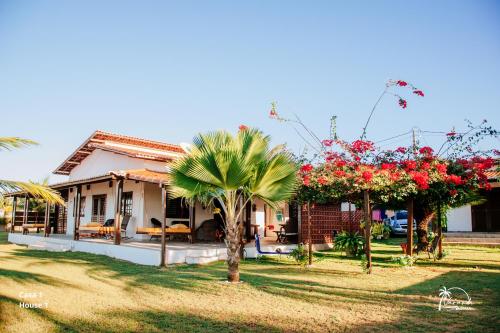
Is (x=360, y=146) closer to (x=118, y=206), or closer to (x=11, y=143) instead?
(x=118, y=206)

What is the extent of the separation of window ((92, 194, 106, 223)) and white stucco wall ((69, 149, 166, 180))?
127 centimetres

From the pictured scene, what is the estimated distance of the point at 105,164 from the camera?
66.0ft

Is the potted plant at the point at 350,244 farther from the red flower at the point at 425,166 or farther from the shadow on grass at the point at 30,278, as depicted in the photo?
the shadow on grass at the point at 30,278

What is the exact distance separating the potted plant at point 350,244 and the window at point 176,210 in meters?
7.07

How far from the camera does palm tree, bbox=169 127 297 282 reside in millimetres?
7758

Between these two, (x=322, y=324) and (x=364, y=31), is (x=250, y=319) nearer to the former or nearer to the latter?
(x=322, y=324)

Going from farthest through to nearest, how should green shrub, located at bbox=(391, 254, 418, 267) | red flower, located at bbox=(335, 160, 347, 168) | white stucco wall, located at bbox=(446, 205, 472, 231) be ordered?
white stucco wall, located at bbox=(446, 205, 472, 231), red flower, located at bbox=(335, 160, 347, 168), green shrub, located at bbox=(391, 254, 418, 267)

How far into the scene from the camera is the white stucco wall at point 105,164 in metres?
17.9

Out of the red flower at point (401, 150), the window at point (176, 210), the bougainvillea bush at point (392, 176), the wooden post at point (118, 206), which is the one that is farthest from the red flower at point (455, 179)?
the window at point (176, 210)

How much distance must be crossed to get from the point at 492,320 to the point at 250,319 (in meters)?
3.32

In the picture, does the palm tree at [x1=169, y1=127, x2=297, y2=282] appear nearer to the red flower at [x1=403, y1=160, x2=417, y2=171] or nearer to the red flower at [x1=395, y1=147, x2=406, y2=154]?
the red flower at [x1=403, y1=160, x2=417, y2=171]

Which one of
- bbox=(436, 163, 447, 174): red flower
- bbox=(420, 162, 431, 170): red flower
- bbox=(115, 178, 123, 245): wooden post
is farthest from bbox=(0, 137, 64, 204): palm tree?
bbox=(436, 163, 447, 174): red flower

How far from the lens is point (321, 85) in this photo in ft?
50.9

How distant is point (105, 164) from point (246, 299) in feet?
51.0
